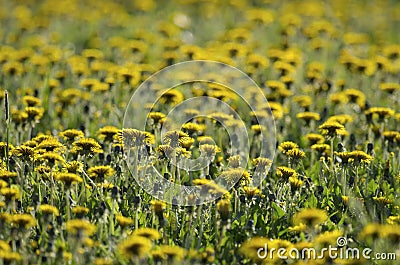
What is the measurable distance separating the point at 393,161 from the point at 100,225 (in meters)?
2.40

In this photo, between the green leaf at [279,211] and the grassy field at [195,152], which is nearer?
the grassy field at [195,152]

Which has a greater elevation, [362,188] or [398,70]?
[398,70]

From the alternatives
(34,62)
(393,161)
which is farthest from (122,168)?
(34,62)

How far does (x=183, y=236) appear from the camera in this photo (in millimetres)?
3945

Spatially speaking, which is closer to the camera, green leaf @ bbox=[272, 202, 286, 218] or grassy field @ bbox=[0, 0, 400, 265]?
grassy field @ bbox=[0, 0, 400, 265]

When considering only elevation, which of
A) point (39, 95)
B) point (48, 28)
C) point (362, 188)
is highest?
point (48, 28)

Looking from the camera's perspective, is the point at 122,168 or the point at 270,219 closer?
the point at 270,219

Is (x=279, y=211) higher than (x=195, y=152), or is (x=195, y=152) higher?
(x=195, y=152)

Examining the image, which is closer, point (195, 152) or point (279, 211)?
point (279, 211)

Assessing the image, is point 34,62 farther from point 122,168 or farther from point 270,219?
point 270,219

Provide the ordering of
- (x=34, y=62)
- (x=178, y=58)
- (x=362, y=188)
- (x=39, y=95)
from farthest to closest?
1. (x=178, y=58)
2. (x=34, y=62)
3. (x=39, y=95)
4. (x=362, y=188)

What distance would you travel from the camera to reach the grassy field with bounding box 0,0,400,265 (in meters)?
3.63

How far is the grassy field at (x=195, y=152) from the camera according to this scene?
11.9 ft

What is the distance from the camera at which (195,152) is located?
17.6 feet
